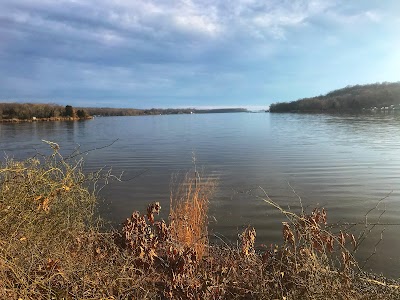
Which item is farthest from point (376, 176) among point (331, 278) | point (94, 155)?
point (94, 155)

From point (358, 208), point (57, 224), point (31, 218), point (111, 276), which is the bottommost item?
point (358, 208)

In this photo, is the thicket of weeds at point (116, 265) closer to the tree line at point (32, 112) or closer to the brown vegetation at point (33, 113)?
the brown vegetation at point (33, 113)

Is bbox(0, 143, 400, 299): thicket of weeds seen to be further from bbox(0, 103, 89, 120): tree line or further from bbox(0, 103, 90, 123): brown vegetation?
bbox(0, 103, 89, 120): tree line

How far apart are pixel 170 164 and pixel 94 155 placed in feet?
20.7

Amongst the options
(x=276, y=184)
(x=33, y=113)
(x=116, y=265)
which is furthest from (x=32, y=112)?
(x=116, y=265)

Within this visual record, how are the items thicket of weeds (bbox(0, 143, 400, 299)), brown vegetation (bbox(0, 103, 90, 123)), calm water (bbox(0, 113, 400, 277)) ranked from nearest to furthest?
1. thicket of weeds (bbox(0, 143, 400, 299))
2. calm water (bbox(0, 113, 400, 277))
3. brown vegetation (bbox(0, 103, 90, 123))

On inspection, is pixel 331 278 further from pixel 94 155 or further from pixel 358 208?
pixel 94 155

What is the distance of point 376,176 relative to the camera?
15219mm

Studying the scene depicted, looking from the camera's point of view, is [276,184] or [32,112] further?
[32,112]

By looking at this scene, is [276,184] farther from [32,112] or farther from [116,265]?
[32,112]

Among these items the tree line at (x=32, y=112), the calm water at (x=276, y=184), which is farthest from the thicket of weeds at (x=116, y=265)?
the tree line at (x=32, y=112)

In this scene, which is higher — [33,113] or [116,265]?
[33,113]

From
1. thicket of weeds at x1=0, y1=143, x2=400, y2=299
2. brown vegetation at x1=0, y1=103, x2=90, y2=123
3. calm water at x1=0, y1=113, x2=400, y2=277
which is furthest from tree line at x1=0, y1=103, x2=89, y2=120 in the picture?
thicket of weeds at x1=0, y1=143, x2=400, y2=299

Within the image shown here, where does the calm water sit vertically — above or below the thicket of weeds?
below
